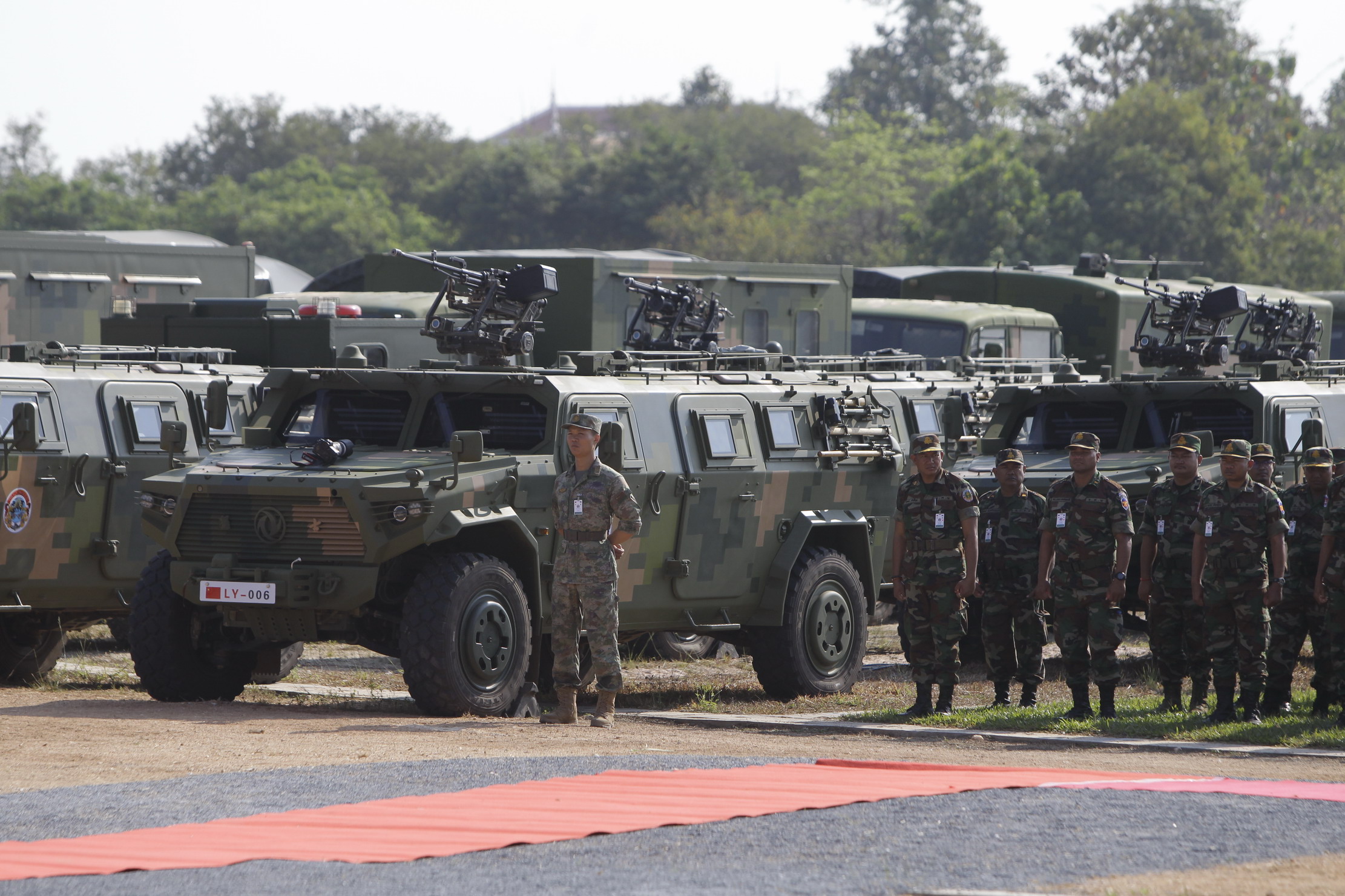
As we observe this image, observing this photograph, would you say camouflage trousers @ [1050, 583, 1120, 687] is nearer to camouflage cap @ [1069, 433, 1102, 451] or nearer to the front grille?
camouflage cap @ [1069, 433, 1102, 451]

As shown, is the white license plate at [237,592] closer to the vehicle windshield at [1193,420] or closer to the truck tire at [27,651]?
the truck tire at [27,651]

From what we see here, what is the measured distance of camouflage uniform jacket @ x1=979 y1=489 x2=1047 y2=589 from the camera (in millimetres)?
11523

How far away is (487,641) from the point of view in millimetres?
10648

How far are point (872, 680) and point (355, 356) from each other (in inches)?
166

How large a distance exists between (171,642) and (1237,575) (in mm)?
5875

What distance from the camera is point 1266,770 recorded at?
360 inches

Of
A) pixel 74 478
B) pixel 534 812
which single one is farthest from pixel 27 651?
pixel 534 812

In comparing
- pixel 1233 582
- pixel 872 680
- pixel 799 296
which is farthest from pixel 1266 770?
pixel 799 296

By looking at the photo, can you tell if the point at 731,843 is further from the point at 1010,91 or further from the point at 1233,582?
the point at 1010,91

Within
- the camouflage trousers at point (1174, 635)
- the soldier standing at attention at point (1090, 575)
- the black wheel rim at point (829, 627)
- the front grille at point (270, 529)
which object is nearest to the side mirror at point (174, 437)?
the front grille at point (270, 529)

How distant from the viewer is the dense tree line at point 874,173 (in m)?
49.1

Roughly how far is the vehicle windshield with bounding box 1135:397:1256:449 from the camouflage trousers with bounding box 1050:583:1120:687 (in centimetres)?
310

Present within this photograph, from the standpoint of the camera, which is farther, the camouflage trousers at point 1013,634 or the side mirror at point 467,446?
the camouflage trousers at point 1013,634

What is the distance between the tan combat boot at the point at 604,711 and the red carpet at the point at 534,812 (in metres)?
2.05
